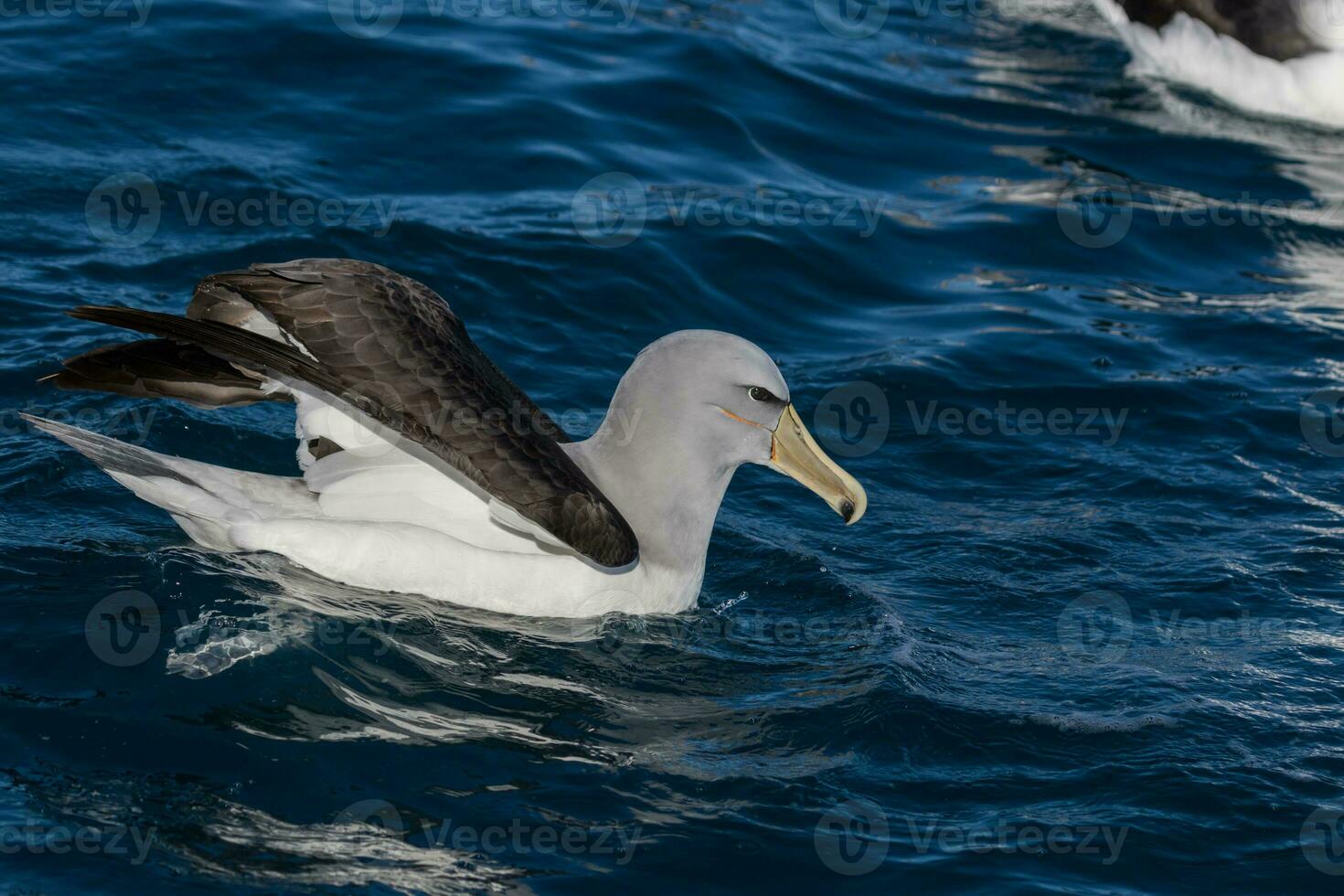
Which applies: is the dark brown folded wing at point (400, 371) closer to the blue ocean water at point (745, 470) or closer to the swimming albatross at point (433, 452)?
the swimming albatross at point (433, 452)

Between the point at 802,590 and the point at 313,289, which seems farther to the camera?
the point at 802,590

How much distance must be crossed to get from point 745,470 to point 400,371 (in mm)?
3527

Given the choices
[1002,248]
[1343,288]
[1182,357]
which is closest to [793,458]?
[1182,357]

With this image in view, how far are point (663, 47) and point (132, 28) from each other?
4638mm

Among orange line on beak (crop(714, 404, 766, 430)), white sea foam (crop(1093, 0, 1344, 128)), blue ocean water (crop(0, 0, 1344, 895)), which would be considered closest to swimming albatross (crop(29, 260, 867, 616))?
orange line on beak (crop(714, 404, 766, 430))

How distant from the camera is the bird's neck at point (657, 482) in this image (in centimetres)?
743

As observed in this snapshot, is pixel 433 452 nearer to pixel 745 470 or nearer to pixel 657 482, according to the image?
pixel 657 482

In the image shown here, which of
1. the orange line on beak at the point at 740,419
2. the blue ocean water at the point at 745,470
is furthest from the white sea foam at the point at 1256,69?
the orange line on beak at the point at 740,419

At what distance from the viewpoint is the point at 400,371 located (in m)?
6.55

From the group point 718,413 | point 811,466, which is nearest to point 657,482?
point 718,413

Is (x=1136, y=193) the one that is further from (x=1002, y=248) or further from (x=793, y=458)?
(x=793, y=458)

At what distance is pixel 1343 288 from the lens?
12188 mm

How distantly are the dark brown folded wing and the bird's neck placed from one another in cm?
55

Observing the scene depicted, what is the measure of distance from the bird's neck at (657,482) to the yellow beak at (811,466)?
295 millimetres
